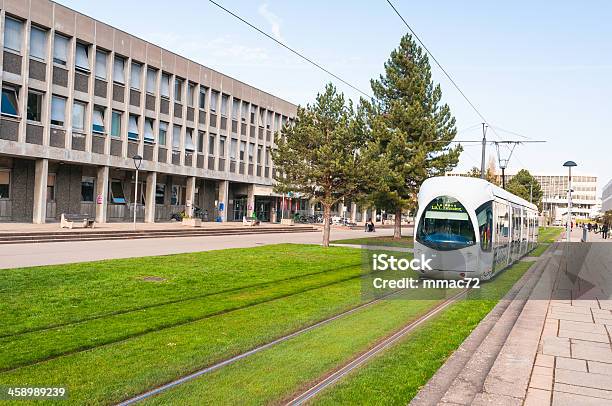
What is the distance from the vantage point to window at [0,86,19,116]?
90.8 ft

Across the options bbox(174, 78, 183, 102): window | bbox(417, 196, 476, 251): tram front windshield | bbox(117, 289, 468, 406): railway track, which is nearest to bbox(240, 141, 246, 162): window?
bbox(174, 78, 183, 102): window

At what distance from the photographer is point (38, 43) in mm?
29406

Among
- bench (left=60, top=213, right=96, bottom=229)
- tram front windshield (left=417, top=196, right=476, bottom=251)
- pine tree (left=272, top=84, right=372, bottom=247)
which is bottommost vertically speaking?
bench (left=60, top=213, right=96, bottom=229)

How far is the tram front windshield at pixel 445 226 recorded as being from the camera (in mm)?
15078

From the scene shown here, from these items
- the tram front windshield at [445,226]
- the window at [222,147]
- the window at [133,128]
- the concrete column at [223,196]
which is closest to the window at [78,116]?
the window at [133,128]

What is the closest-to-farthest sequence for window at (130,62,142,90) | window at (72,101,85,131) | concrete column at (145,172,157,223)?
window at (72,101,85,131) → window at (130,62,142,90) → concrete column at (145,172,157,223)

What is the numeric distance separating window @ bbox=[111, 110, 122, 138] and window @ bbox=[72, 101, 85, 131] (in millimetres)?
2466

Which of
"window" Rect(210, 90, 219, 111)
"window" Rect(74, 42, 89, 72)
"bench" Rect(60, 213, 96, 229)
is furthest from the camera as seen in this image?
"window" Rect(210, 90, 219, 111)

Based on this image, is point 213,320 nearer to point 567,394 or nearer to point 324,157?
point 567,394

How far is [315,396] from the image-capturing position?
5672 millimetres

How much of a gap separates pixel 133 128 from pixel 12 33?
1002 centimetres

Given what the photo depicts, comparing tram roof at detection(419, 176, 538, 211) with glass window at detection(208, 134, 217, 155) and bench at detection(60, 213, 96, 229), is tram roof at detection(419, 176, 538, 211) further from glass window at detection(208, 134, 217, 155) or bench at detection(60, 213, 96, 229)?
glass window at detection(208, 134, 217, 155)

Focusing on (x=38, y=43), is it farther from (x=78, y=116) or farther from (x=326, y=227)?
(x=326, y=227)

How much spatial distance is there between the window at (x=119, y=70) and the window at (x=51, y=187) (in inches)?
288
